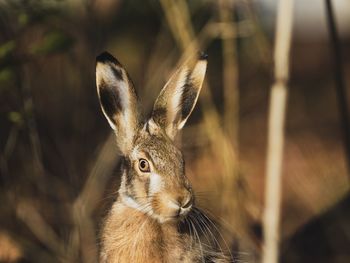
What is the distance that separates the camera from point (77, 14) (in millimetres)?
5785

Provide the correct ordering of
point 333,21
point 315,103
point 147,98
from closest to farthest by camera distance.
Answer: point 333,21, point 147,98, point 315,103

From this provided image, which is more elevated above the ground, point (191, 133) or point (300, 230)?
point (191, 133)

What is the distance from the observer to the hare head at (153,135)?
3.44m

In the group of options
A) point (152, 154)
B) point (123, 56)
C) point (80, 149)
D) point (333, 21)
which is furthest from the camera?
point (123, 56)

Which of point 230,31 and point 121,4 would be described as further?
point 121,4

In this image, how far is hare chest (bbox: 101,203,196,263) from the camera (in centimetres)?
365

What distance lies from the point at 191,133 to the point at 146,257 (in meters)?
2.55

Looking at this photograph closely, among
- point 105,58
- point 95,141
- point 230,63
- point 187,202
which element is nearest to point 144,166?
point 187,202

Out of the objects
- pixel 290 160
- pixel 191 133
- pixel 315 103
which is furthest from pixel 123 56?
pixel 315 103

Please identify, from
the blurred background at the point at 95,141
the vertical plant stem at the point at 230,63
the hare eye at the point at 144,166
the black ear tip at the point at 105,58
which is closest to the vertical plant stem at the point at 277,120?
the blurred background at the point at 95,141

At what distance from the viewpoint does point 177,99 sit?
12.3 ft

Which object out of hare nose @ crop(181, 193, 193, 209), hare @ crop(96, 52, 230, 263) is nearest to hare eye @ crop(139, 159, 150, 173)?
hare @ crop(96, 52, 230, 263)

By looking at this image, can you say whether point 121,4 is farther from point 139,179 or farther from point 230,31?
point 139,179

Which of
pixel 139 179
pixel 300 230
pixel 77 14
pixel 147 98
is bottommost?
pixel 300 230
